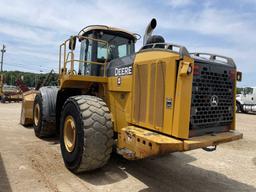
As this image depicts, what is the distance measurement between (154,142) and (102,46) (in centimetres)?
327

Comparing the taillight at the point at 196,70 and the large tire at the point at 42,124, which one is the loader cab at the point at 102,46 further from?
the taillight at the point at 196,70

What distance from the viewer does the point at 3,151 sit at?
6945mm

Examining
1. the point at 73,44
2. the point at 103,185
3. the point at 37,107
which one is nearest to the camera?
the point at 103,185

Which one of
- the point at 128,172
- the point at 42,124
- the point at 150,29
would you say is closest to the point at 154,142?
the point at 128,172

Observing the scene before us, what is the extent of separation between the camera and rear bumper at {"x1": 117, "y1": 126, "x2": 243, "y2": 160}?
4.26 metres

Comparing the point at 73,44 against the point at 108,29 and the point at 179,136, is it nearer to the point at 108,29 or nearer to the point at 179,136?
the point at 108,29

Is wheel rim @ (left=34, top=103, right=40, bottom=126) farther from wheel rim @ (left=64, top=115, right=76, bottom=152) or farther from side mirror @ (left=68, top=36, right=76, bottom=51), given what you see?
side mirror @ (left=68, top=36, right=76, bottom=51)

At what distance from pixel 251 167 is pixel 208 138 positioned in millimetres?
2748

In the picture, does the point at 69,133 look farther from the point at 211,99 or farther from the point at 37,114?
the point at 37,114

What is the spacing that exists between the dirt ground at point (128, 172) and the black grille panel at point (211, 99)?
1.17m

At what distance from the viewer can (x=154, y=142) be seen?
4.27 m

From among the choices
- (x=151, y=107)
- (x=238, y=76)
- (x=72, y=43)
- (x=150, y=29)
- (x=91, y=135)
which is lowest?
(x=91, y=135)

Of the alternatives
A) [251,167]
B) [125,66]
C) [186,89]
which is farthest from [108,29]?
[251,167]

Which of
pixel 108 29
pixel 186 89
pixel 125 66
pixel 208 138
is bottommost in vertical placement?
pixel 208 138
